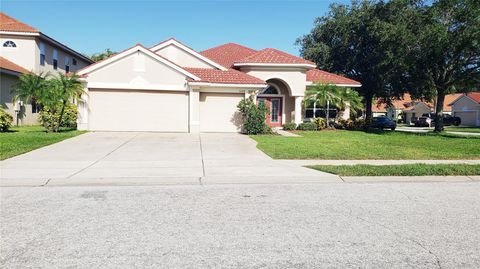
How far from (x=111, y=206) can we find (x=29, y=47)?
78.1ft

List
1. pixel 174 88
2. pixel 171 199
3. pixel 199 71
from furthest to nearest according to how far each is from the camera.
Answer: pixel 199 71
pixel 174 88
pixel 171 199

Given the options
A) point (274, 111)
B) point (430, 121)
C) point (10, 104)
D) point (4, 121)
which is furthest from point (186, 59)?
point (430, 121)

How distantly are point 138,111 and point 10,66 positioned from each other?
9.68 meters

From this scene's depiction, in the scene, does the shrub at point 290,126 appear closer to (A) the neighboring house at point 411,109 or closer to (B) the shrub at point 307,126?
(B) the shrub at point 307,126

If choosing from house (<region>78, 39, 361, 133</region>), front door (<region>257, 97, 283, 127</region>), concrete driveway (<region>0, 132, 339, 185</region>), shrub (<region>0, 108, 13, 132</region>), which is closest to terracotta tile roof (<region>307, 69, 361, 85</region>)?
front door (<region>257, 97, 283, 127</region>)

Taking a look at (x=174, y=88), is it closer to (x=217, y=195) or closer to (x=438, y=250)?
(x=217, y=195)

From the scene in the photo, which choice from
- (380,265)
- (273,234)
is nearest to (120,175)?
(273,234)

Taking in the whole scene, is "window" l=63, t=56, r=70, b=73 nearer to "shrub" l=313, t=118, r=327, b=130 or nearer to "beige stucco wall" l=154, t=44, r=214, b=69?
"beige stucco wall" l=154, t=44, r=214, b=69

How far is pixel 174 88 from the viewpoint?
2039 cm

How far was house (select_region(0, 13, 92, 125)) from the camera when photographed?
75.7ft

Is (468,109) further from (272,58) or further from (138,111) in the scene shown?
(138,111)

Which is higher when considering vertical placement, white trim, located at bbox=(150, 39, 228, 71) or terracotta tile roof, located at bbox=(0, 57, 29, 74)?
white trim, located at bbox=(150, 39, 228, 71)

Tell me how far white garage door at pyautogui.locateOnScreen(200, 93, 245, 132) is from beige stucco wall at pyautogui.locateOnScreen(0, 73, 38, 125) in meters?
11.2

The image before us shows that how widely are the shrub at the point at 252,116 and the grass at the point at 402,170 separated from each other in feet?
34.5
